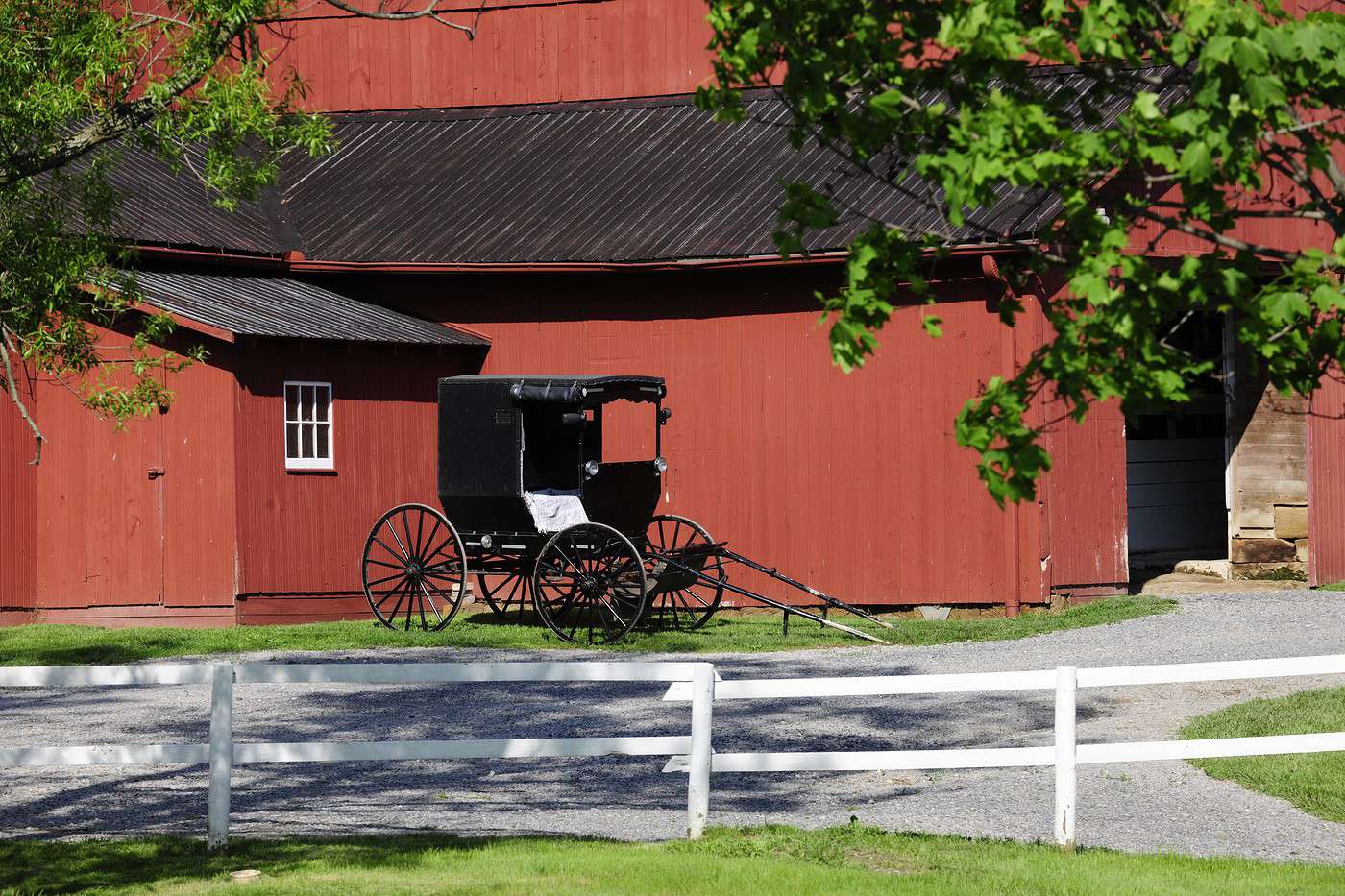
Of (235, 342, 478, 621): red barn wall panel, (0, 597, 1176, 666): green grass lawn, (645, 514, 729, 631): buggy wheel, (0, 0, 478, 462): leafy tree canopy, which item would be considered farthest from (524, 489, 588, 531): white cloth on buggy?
(0, 0, 478, 462): leafy tree canopy

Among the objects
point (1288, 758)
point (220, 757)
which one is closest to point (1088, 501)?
point (1288, 758)

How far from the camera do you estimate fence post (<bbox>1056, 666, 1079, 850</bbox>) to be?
794 cm

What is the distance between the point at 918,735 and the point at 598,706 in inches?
96.1

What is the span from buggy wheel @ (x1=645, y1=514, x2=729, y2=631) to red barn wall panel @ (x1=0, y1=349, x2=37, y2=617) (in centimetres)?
654

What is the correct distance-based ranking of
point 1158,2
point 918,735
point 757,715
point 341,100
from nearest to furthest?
point 1158,2 < point 918,735 < point 757,715 < point 341,100

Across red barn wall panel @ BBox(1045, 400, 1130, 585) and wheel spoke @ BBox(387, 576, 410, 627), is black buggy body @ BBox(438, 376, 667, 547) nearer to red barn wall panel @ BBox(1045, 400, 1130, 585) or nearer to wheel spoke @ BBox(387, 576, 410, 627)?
wheel spoke @ BBox(387, 576, 410, 627)

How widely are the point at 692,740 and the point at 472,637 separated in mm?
8093

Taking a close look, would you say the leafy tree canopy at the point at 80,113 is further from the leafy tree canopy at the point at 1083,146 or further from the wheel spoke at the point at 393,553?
the wheel spoke at the point at 393,553

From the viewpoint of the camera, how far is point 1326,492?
765 inches

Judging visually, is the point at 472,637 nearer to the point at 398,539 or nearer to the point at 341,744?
the point at 398,539

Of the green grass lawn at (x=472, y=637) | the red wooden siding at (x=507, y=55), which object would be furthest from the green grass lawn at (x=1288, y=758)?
the red wooden siding at (x=507, y=55)

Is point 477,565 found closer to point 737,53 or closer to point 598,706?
point 598,706

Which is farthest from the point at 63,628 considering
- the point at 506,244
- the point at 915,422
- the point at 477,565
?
the point at 915,422

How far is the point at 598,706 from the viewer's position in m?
12.2
